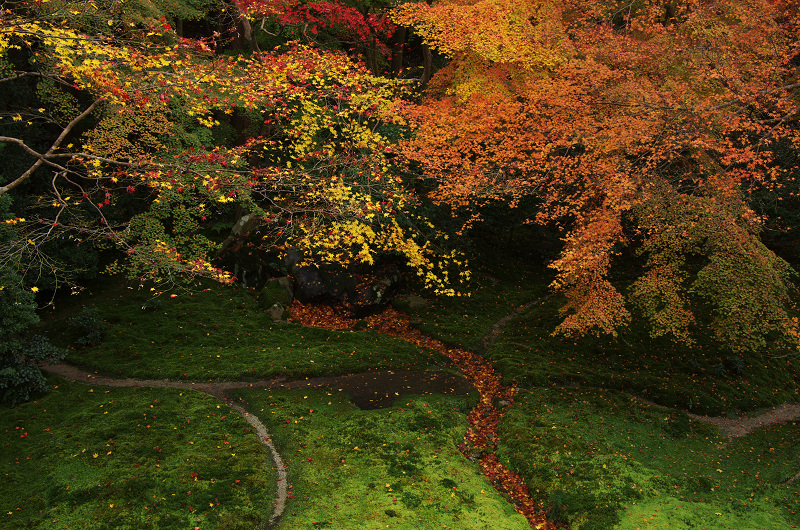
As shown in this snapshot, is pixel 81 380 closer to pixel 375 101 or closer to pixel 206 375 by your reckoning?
pixel 206 375

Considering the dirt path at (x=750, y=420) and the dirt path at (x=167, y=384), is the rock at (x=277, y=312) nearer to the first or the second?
the dirt path at (x=167, y=384)

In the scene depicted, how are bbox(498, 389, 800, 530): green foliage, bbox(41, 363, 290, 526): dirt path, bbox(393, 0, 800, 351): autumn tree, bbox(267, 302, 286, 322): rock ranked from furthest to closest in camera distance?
bbox(267, 302, 286, 322): rock, bbox(393, 0, 800, 351): autumn tree, bbox(41, 363, 290, 526): dirt path, bbox(498, 389, 800, 530): green foliage

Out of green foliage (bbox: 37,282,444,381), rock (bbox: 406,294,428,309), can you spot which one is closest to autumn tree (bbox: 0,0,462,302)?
green foliage (bbox: 37,282,444,381)

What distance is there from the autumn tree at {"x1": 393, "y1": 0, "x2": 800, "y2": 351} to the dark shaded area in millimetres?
3874

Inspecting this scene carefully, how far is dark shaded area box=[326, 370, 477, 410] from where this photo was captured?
1237 centimetres

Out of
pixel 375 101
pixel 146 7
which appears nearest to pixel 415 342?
pixel 375 101

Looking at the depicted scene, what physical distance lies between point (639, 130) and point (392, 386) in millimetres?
9288

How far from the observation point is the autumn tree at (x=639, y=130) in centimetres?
1179

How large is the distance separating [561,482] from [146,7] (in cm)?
1655

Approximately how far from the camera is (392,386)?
1305 centimetres

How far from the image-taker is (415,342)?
16.8m

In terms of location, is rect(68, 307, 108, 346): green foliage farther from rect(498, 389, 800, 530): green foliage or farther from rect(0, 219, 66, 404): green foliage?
rect(498, 389, 800, 530): green foliage

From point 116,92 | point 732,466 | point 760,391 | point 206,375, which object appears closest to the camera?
point 116,92

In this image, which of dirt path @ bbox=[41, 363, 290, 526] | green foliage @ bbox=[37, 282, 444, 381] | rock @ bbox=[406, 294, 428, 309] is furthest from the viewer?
rock @ bbox=[406, 294, 428, 309]
